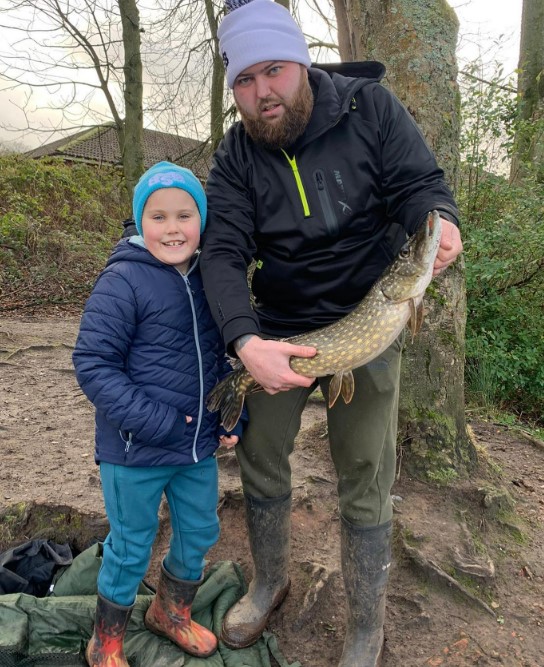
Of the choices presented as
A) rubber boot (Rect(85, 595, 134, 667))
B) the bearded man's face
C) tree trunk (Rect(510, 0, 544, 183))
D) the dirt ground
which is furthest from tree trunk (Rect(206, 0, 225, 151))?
rubber boot (Rect(85, 595, 134, 667))

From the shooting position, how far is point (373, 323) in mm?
2189

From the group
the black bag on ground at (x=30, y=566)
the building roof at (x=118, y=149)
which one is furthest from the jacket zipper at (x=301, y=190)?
the building roof at (x=118, y=149)

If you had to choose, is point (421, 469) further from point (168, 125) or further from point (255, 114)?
point (168, 125)

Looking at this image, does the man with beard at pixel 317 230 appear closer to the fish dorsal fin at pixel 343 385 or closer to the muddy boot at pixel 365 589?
the muddy boot at pixel 365 589

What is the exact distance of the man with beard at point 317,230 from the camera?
2244 millimetres

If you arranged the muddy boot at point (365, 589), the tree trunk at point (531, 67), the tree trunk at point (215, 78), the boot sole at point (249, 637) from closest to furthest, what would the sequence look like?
the muddy boot at point (365, 589) < the boot sole at point (249, 637) < the tree trunk at point (531, 67) < the tree trunk at point (215, 78)

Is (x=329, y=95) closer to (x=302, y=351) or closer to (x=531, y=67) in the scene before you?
(x=302, y=351)

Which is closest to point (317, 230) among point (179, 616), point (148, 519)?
point (148, 519)

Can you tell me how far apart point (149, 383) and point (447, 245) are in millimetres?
1318

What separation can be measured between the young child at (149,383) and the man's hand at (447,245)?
0.99 m

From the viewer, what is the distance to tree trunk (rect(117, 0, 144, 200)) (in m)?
Result: 11.4

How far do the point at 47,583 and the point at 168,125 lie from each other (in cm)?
1033

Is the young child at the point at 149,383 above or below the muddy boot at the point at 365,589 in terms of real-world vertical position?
above

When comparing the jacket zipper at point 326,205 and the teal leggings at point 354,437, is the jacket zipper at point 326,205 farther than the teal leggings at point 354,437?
No
